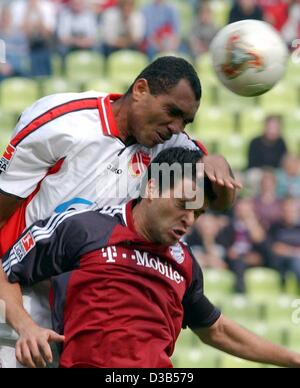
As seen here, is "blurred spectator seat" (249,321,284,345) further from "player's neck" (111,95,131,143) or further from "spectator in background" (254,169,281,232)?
"player's neck" (111,95,131,143)

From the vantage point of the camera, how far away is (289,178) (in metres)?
11.2

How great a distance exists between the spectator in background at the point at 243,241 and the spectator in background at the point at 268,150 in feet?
2.45

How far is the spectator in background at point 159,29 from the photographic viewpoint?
13.2m

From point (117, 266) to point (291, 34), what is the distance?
965 cm

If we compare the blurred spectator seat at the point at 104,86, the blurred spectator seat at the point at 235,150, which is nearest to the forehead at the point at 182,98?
the blurred spectator seat at the point at 235,150

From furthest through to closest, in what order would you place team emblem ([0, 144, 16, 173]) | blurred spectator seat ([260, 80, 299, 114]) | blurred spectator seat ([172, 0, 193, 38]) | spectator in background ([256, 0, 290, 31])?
1. blurred spectator seat ([172, 0, 193, 38])
2. spectator in background ([256, 0, 290, 31])
3. blurred spectator seat ([260, 80, 299, 114])
4. team emblem ([0, 144, 16, 173])

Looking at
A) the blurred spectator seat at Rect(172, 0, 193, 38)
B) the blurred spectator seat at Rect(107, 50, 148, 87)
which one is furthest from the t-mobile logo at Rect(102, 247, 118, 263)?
the blurred spectator seat at Rect(172, 0, 193, 38)

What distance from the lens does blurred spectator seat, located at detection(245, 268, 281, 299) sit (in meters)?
10.6

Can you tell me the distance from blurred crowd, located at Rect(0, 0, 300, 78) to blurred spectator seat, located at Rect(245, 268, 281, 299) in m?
3.47

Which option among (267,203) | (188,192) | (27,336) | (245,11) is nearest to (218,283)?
(267,203)

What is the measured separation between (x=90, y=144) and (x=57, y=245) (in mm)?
665

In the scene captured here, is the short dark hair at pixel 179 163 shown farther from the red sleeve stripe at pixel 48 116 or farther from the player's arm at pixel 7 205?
the player's arm at pixel 7 205

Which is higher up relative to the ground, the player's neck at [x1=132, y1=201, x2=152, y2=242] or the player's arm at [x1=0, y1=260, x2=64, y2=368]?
the player's neck at [x1=132, y1=201, x2=152, y2=242]
